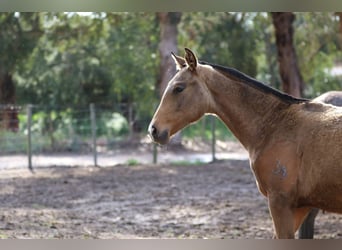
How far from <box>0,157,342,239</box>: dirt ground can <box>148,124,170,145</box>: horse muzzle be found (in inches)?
85.8

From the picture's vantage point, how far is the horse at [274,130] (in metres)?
3.34

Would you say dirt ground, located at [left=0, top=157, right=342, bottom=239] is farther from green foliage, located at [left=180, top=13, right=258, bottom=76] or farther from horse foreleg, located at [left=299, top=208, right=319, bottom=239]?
green foliage, located at [left=180, top=13, right=258, bottom=76]

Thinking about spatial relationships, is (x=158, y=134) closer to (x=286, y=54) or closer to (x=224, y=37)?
(x=286, y=54)

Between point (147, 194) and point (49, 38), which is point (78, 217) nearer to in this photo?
point (147, 194)

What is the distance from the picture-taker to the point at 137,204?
745 centimetres

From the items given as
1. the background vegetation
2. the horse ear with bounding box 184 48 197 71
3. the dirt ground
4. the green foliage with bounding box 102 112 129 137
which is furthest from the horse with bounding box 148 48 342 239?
the green foliage with bounding box 102 112 129 137

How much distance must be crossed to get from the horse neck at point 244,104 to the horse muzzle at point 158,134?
1.26 feet

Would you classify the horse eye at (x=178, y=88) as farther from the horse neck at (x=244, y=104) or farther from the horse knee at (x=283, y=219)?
the horse knee at (x=283, y=219)

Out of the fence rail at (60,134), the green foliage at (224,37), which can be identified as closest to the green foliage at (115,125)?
the fence rail at (60,134)

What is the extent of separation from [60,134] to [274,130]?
10664mm

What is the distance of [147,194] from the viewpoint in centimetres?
814

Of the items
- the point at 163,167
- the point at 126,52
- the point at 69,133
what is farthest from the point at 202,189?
the point at 126,52

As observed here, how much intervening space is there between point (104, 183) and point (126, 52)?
7.38 meters

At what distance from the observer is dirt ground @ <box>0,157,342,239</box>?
230 inches
